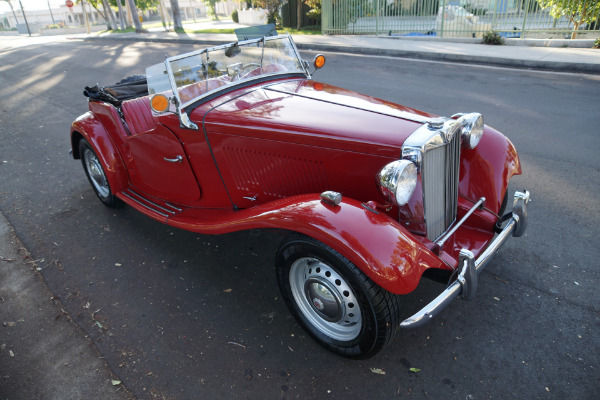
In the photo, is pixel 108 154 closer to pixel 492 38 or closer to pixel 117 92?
pixel 117 92

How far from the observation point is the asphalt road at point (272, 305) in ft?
7.42

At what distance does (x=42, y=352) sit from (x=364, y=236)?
2.16m

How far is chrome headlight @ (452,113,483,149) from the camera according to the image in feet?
9.24

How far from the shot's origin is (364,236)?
2084mm

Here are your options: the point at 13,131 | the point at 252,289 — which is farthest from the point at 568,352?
the point at 13,131

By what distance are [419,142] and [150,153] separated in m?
2.25

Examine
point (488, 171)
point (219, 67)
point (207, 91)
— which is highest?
point (219, 67)

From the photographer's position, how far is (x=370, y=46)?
12.9 meters

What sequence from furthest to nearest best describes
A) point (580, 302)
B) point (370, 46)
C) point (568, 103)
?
1. point (370, 46)
2. point (568, 103)
3. point (580, 302)

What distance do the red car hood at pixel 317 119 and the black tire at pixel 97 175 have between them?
1.71m

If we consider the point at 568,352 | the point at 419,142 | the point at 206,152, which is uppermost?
the point at 419,142

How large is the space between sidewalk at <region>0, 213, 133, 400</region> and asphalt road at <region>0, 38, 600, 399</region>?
83 millimetres

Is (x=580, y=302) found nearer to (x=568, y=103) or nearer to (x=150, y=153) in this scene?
(x=150, y=153)

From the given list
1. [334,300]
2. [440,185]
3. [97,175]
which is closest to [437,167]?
[440,185]
